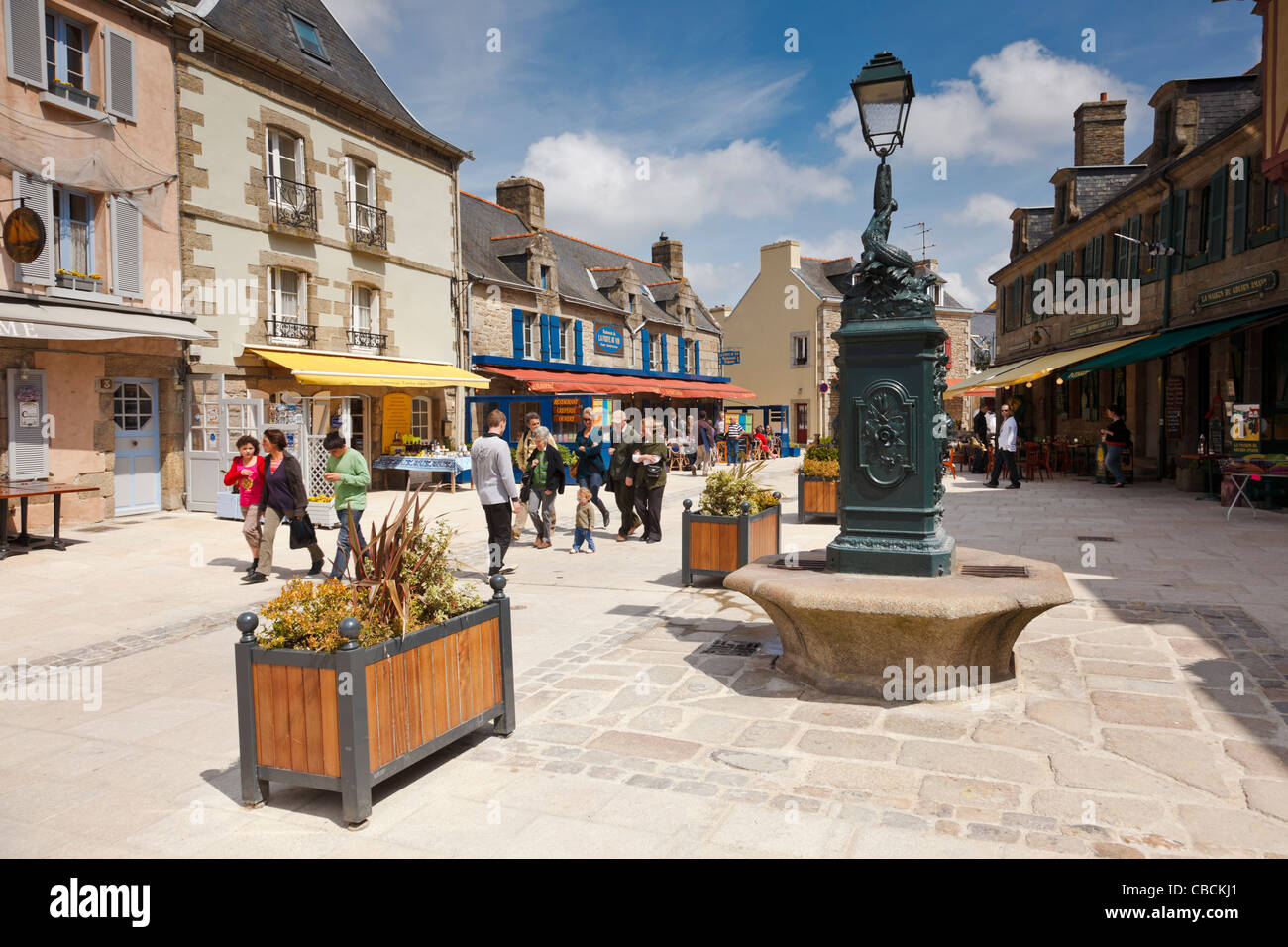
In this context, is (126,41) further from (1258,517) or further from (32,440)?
(1258,517)

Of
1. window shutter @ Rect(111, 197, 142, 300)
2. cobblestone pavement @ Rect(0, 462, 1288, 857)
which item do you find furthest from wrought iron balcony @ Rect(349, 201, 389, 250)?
cobblestone pavement @ Rect(0, 462, 1288, 857)

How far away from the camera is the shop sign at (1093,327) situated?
19.2m

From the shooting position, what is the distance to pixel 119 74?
42.1 feet

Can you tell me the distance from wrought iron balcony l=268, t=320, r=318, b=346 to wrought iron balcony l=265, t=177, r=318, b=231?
1.84 metres

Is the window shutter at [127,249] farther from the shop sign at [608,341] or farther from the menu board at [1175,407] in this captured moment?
the menu board at [1175,407]

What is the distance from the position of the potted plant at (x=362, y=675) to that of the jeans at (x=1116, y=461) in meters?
15.9

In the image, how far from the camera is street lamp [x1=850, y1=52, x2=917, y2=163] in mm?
4941

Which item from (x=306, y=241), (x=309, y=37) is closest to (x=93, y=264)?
(x=306, y=241)

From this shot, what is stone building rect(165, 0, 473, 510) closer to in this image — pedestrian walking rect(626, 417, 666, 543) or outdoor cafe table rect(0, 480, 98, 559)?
outdoor cafe table rect(0, 480, 98, 559)

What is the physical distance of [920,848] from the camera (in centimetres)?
305

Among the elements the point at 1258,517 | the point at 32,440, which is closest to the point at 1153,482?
the point at 1258,517

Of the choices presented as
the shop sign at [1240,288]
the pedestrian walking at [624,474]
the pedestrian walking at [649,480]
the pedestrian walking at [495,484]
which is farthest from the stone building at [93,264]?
the shop sign at [1240,288]

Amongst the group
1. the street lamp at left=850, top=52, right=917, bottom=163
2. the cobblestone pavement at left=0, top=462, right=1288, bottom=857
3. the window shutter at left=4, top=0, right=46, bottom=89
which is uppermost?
the window shutter at left=4, top=0, right=46, bottom=89

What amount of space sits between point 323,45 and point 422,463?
9.34m
